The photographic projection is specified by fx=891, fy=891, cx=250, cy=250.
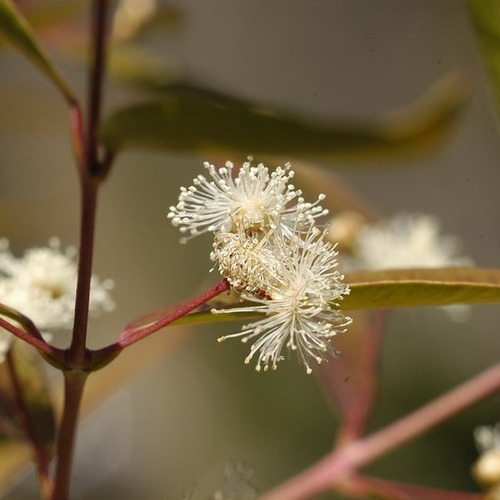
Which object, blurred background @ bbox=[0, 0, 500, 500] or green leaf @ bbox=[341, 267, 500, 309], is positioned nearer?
green leaf @ bbox=[341, 267, 500, 309]

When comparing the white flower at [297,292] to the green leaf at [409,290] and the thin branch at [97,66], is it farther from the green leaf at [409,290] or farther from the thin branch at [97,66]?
the thin branch at [97,66]

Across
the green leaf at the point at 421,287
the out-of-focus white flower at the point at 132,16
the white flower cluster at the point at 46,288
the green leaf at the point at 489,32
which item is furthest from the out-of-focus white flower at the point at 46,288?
the out-of-focus white flower at the point at 132,16

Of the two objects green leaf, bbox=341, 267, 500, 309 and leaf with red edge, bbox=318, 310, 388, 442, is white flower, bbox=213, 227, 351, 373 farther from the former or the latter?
leaf with red edge, bbox=318, 310, 388, 442

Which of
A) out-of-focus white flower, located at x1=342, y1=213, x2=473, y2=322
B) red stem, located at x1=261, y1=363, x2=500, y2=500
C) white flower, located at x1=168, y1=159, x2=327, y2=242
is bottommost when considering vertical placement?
red stem, located at x1=261, y1=363, x2=500, y2=500

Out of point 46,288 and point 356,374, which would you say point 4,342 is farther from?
point 356,374

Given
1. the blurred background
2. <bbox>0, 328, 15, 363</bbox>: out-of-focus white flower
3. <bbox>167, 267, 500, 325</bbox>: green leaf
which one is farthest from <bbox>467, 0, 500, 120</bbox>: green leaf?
<bbox>0, 328, 15, 363</bbox>: out-of-focus white flower

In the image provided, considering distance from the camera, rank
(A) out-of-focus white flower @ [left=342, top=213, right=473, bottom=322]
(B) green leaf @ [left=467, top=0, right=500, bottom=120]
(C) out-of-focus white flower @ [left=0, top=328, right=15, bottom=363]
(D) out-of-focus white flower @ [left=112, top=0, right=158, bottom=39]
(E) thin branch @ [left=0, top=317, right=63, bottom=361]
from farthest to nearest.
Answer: (D) out-of-focus white flower @ [left=112, top=0, right=158, bottom=39], (A) out-of-focus white flower @ [left=342, top=213, right=473, bottom=322], (B) green leaf @ [left=467, top=0, right=500, bottom=120], (C) out-of-focus white flower @ [left=0, top=328, right=15, bottom=363], (E) thin branch @ [left=0, top=317, right=63, bottom=361]

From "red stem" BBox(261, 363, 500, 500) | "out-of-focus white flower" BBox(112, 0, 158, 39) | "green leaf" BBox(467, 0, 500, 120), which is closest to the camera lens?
"green leaf" BBox(467, 0, 500, 120)
